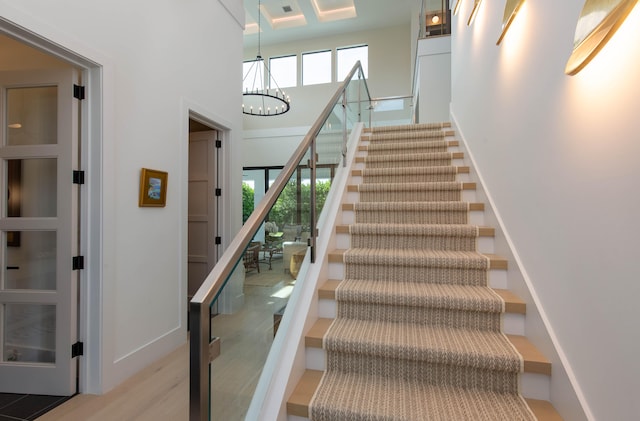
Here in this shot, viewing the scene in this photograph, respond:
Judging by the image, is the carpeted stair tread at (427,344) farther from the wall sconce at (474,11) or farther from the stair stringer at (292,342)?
the wall sconce at (474,11)

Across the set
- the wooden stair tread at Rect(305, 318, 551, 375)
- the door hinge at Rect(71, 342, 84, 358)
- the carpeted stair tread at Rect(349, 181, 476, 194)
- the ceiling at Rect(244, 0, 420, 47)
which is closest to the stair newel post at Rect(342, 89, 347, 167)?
the carpeted stair tread at Rect(349, 181, 476, 194)

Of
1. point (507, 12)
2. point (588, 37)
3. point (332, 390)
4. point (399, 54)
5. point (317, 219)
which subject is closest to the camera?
point (588, 37)

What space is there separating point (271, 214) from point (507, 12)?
1.84 meters

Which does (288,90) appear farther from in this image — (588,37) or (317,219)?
(588,37)

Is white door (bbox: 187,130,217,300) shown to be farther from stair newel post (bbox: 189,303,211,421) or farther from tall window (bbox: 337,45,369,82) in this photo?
tall window (bbox: 337,45,369,82)

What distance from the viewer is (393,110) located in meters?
7.32

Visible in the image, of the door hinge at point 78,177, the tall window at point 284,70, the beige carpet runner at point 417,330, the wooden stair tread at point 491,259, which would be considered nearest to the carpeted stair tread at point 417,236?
the beige carpet runner at point 417,330

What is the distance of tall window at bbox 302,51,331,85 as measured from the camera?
945 centimetres

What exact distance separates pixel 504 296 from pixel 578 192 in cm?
75

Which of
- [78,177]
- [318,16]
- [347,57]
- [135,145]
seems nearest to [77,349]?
[78,177]

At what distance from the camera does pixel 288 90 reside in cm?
960

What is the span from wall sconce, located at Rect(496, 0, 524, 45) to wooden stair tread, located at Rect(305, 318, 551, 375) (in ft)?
5.77

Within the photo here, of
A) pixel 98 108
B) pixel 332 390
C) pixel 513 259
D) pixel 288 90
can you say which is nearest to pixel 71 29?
pixel 98 108

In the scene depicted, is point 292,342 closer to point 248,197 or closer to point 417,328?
point 417,328
